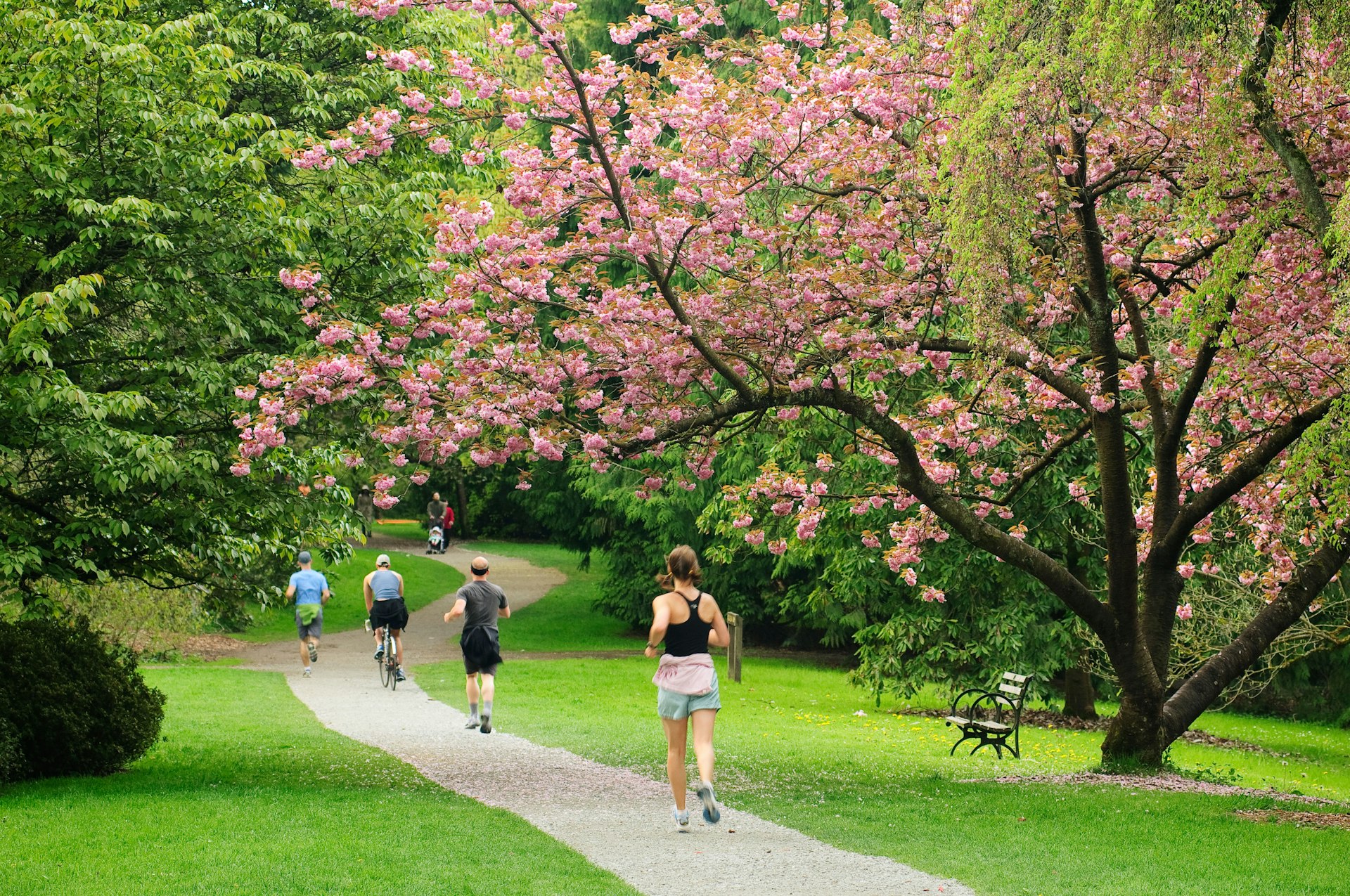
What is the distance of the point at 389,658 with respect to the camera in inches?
767

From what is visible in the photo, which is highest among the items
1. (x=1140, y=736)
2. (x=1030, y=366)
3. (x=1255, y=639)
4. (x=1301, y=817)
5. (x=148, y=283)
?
(x=1030, y=366)

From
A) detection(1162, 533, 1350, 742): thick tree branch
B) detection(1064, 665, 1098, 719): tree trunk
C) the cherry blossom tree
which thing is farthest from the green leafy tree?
detection(1064, 665, 1098, 719): tree trunk

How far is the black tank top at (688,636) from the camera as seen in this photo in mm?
8117

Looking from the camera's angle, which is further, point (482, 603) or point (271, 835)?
point (482, 603)

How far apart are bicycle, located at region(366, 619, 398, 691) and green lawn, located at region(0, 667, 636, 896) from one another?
255 inches

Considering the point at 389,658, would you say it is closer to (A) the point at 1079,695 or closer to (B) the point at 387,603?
(B) the point at 387,603

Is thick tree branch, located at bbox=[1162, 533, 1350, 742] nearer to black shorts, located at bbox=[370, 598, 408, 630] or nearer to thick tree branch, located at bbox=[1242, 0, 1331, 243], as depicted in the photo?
thick tree branch, located at bbox=[1242, 0, 1331, 243]

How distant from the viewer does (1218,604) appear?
16953mm

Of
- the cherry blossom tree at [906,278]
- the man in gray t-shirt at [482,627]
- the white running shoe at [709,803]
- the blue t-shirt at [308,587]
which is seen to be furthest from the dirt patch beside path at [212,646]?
the white running shoe at [709,803]

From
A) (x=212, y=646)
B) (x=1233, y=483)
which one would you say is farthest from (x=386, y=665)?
(x=1233, y=483)

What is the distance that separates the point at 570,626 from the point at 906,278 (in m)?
22.8

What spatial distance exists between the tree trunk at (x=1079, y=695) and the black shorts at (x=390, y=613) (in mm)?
11199

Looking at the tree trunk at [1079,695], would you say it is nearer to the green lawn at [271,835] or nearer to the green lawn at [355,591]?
the green lawn at [271,835]

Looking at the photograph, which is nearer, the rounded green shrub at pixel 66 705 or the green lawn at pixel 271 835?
the green lawn at pixel 271 835
